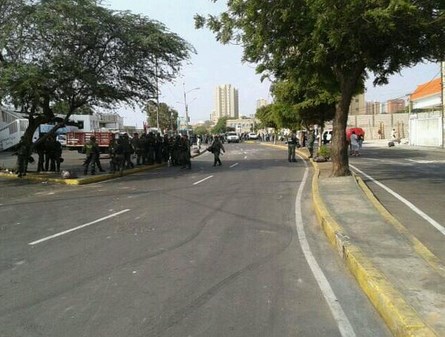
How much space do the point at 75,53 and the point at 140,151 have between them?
25.9 ft

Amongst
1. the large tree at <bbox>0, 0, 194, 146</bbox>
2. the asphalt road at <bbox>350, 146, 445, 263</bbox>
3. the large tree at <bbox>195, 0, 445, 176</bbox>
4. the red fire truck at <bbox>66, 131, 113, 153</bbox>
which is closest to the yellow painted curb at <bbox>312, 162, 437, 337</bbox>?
the asphalt road at <bbox>350, 146, 445, 263</bbox>

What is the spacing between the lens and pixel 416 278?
18.7ft

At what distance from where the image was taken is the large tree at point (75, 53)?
735 inches

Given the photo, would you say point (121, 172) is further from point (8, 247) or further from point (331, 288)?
point (331, 288)

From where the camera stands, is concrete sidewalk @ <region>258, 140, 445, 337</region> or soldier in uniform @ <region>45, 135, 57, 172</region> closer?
concrete sidewalk @ <region>258, 140, 445, 337</region>

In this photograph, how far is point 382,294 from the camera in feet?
16.8

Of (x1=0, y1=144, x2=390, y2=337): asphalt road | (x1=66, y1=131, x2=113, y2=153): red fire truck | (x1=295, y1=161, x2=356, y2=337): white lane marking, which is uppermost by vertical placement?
(x1=66, y1=131, x2=113, y2=153): red fire truck

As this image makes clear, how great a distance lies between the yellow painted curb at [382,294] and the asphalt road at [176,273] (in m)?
0.13

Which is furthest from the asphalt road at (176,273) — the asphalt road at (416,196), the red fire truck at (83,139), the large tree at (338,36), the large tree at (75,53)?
the red fire truck at (83,139)

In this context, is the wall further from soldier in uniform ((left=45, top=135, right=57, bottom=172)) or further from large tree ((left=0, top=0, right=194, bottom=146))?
soldier in uniform ((left=45, top=135, right=57, bottom=172))

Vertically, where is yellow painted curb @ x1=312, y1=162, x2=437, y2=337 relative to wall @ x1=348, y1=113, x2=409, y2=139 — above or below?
below

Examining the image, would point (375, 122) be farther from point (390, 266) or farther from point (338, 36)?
point (390, 266)

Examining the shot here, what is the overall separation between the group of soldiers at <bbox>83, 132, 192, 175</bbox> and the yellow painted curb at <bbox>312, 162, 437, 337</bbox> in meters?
15.6

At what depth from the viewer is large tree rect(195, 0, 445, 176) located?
1214 cm
